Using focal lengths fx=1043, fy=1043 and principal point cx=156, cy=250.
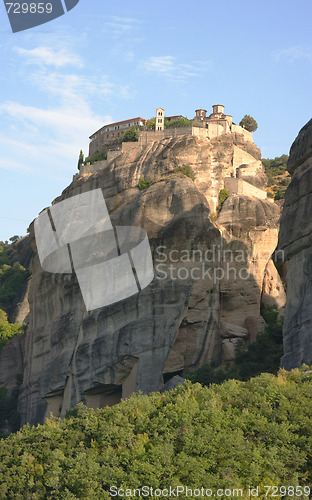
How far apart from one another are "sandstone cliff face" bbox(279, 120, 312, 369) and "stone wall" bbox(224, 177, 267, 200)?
56.2 ft

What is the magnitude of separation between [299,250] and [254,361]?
12.0m

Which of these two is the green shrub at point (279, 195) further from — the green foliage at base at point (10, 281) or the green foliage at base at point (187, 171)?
the green foliage at base at point (10, 281)

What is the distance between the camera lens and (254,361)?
63.5 m

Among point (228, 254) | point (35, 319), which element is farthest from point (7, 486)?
point (35, 319)

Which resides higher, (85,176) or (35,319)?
(85,176)

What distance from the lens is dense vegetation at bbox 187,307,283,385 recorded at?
2430 inches

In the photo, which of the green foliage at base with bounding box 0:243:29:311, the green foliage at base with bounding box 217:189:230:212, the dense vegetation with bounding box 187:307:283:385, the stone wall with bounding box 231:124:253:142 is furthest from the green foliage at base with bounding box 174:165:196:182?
the green foliage at base with bounding box 0:243:29:311

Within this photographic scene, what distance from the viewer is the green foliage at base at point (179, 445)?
40.6 metres

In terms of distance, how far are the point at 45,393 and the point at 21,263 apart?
3875cm

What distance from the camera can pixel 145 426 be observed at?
44.4 metres

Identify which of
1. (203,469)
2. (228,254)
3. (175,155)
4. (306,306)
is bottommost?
(203,469)

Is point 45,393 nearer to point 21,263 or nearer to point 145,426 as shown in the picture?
point 145,426

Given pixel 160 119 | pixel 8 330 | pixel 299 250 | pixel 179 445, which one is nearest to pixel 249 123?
pixel 160 119

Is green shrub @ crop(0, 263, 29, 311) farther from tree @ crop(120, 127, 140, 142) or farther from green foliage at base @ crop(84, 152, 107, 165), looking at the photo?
tree @ crop(120, 127, 140, 142)
